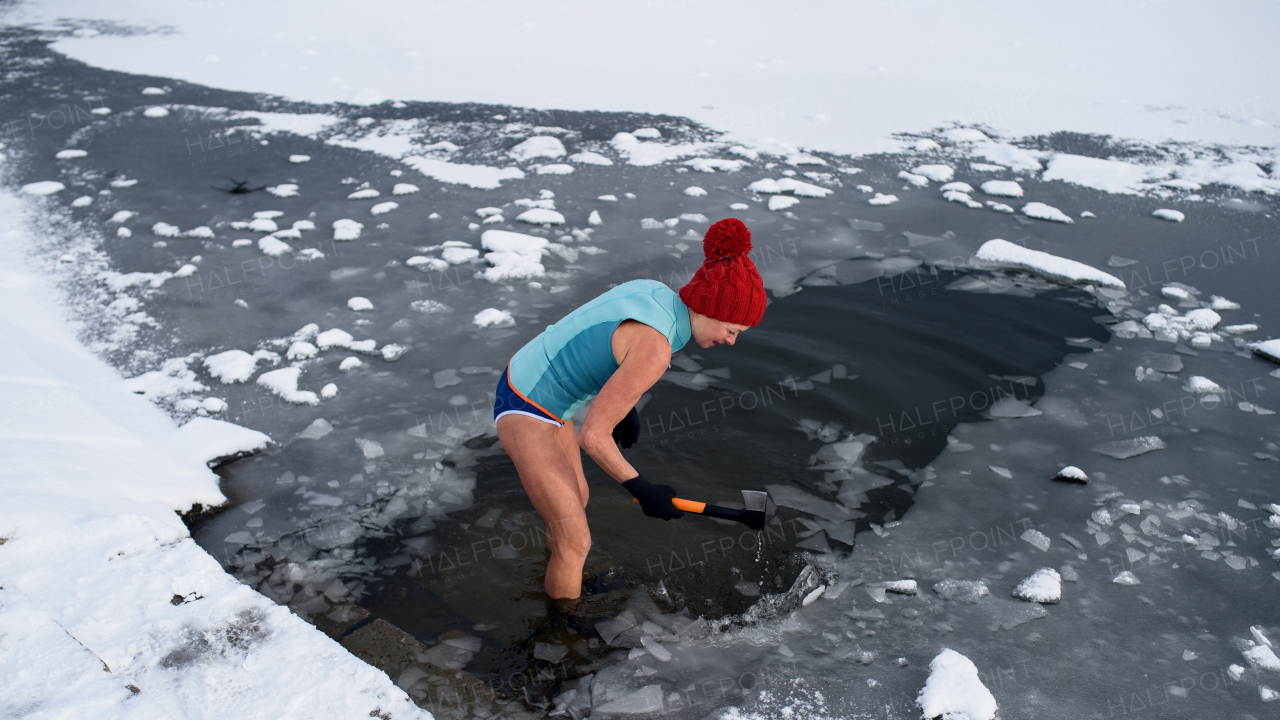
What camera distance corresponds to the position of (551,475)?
7.45 ft

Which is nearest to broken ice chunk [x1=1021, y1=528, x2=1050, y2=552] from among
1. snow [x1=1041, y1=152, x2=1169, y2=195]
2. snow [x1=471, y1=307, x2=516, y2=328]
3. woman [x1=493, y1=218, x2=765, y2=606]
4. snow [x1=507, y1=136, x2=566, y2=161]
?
woman [x1=493, y1=218, x2=765, y2=606]

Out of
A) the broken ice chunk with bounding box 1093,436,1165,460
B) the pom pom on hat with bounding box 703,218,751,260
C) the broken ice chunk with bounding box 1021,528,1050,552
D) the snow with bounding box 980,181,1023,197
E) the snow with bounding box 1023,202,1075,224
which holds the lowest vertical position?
the broken ice chunk with bounding box 1021,528,1050,552

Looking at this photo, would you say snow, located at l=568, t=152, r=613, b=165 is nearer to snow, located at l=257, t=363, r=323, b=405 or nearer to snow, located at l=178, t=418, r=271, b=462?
snow, located at l=257, t=363, r=323, b=405

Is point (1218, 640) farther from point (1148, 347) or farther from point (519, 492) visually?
point (519, 492)

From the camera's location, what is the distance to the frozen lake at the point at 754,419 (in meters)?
2.37

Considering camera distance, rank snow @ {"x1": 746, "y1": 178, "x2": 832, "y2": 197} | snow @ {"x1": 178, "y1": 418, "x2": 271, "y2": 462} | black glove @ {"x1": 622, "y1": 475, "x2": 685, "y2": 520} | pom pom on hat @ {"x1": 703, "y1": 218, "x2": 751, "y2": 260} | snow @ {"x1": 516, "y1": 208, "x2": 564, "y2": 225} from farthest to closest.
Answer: snow @ {"x1": 746, "y1": 178, "x2": 832, "y2": 197} < snow @ {"x1": 516, "y1": 208, "x2": 564, "y2": 225} < snow @ {"x1": 178, "y1": 418, "x2": 271, "y2": 462} < black glove @ {"x1": 622, "y1": 475, "x2": 685, "y2": 520} < pom pom on hat @ {"x1": 703, "y1": 218, "x2": 751, "y2": 260}

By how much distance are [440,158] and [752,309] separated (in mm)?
5151

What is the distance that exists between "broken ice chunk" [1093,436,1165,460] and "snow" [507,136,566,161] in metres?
4.77

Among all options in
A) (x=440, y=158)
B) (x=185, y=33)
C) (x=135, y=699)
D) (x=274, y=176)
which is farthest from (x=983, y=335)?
(x=185, y=33)

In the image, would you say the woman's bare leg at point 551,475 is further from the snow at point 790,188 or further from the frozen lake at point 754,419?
the snow at point 790,188

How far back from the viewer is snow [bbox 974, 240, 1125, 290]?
4676mm

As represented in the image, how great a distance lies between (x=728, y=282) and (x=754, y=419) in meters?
1.66

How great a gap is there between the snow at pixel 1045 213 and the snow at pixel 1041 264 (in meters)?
0.77

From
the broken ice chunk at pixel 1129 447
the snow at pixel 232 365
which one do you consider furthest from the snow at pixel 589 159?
the broken ice chunk at pixel 1129 447
